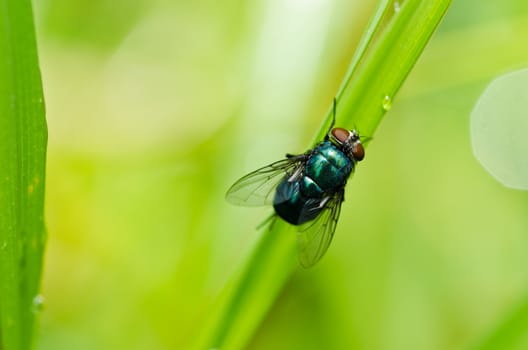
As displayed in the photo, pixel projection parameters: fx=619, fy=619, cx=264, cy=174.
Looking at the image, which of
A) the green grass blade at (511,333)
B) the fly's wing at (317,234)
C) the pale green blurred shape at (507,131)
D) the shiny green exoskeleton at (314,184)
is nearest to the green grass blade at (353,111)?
the fly's wing at (317,234)

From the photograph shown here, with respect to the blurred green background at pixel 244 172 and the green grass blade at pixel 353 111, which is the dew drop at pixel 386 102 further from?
the blurred green background at pixel 244 172

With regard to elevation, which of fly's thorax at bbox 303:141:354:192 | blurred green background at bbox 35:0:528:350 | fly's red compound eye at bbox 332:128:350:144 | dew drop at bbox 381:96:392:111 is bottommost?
blurred green background at bbox 35:0:528:350

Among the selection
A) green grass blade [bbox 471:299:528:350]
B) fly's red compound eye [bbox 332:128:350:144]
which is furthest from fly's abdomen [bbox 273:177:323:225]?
green grass blade [bbox 471:299:528:350]

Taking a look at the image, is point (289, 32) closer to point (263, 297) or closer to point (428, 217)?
point (428, 217)

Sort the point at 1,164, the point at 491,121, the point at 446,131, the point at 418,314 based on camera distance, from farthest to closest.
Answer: the point at 446,131
the point at 491,121
the point at 418,314
the point at 1,164

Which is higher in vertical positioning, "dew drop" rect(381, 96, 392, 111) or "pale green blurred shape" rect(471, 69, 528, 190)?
"dew drop" rect(381, 96, 392, 111)

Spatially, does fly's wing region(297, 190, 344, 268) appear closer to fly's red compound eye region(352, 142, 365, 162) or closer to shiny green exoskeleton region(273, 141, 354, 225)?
shiny green exoskeleton region(273, 141, 354, 225)

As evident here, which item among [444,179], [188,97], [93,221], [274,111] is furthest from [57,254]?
[444,179]
